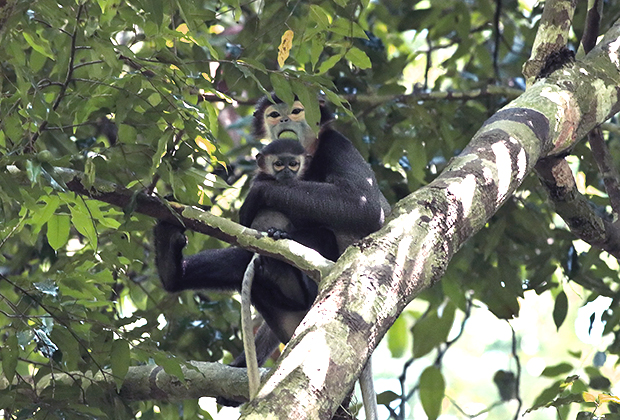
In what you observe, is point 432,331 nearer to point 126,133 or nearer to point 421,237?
point 126,133

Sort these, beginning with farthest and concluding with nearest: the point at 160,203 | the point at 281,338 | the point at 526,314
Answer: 1. the point at 526,314
2. the point at 281,338
3. the point at 160,203

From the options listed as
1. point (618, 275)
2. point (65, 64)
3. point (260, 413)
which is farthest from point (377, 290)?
point (618, 275)

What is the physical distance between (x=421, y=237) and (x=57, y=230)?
142 cm

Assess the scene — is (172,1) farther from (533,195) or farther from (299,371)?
(533,195)

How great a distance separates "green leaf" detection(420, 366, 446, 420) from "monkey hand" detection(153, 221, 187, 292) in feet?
4.79

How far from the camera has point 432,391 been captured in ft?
14.3

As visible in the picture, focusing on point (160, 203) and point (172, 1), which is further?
point (160, 203)

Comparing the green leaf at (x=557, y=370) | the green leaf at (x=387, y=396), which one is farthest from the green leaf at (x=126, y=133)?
the green leaf at (x=557, y=370)

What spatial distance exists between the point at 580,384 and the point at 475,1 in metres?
2.79

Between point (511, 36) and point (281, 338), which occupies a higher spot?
point (511, 36)

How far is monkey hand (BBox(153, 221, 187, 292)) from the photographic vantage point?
376 cm

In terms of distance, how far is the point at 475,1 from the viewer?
543 cm

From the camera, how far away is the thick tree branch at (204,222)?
2547mm

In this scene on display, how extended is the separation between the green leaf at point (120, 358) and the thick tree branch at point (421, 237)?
103 cm
